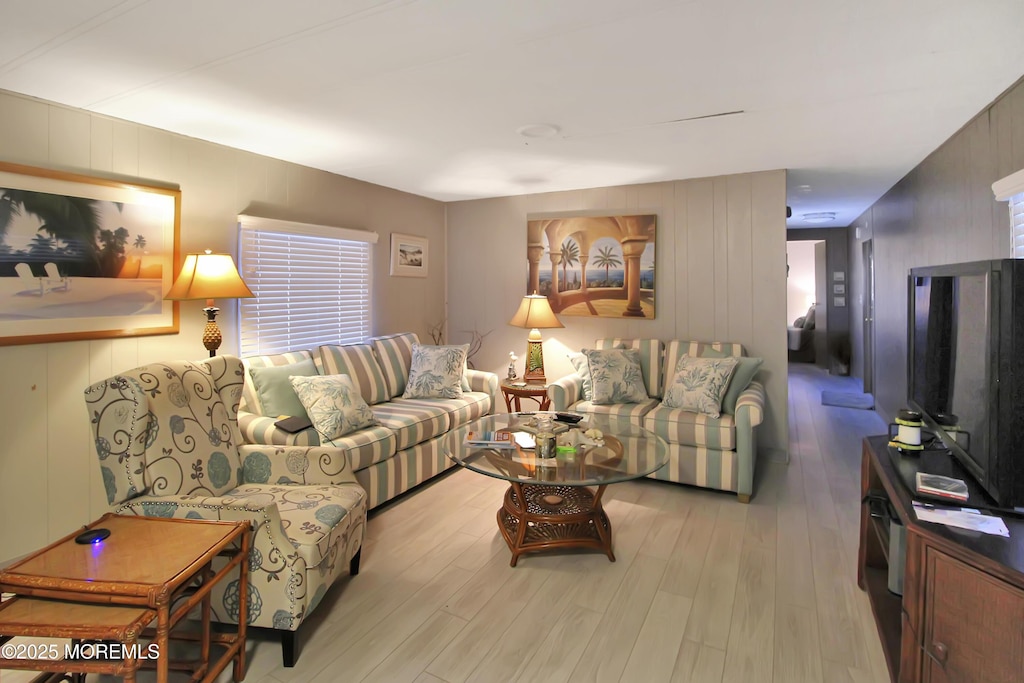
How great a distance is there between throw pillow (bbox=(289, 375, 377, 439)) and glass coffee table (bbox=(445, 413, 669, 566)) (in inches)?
26.3

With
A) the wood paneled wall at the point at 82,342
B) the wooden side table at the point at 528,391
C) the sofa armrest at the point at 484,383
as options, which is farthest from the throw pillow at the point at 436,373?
the wood paneled wall at the point at 82,342

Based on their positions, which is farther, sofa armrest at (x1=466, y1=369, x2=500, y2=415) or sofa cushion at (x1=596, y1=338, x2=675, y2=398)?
sofa armrest at (x1=466, y1=369, x2=500, y2=415)

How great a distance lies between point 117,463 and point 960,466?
322cm

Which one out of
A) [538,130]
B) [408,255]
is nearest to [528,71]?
[538,130]

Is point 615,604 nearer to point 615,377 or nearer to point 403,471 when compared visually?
point 403,471

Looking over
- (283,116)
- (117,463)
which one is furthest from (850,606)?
(283,116)

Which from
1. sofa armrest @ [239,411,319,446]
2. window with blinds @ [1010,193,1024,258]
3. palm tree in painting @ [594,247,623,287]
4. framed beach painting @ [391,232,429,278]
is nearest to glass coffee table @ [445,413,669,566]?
sofa armrest @ [239,411,319,446]

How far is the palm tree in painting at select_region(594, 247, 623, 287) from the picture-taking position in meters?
4.75

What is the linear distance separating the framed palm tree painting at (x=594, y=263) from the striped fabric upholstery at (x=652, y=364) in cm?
31

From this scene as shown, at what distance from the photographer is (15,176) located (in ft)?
8.20

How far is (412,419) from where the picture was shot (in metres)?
3.58

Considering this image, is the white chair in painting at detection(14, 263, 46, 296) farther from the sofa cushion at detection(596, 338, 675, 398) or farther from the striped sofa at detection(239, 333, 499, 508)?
the sofa cushion at detection(596, 338, 675, 398)

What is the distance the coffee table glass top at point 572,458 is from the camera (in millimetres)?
2420

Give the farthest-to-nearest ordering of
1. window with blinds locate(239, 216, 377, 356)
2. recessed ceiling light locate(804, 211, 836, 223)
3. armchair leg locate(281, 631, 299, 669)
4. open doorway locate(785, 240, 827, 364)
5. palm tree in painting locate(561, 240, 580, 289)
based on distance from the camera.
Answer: open doorway locate(785, 240, 827, 364), recessed ceiling light locate(804, 211, 836, 223), palm tree in painting locate(561, 240, 580, 289), window with blinds locate(239, 216, 377, 356), armchair leg locate(281, 631, 299, 669)
